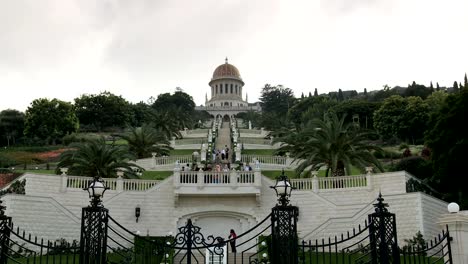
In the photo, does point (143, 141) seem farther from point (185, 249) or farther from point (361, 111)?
point (361, 111)

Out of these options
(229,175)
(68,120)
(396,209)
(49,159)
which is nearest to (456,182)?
(396,209)

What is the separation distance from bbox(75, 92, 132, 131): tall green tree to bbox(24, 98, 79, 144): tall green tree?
11014mm

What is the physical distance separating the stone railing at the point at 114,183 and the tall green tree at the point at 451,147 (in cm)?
1636

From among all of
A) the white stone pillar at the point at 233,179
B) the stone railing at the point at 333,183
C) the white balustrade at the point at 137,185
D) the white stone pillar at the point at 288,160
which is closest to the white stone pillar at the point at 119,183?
the white balustrade at the point at 137,185

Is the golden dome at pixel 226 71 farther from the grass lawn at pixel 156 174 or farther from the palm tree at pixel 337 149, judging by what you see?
the palm tree at pixel 337 149

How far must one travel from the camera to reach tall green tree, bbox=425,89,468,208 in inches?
1096

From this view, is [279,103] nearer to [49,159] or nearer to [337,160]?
[49,159]

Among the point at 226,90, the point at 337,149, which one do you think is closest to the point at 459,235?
the point at 337,149

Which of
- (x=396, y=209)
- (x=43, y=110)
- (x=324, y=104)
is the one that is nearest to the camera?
(x=396, y=209)

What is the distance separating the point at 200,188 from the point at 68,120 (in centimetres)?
5142

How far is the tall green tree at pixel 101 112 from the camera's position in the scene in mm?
87500

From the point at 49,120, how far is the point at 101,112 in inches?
576

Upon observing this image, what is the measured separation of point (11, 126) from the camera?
7675cm

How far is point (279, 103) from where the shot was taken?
137 metres
